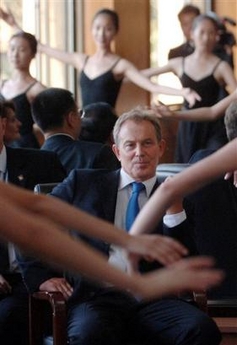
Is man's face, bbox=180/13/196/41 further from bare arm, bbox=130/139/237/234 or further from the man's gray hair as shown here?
bare arm, bbox=130/139/237/234

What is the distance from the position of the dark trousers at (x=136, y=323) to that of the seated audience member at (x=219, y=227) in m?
0.38

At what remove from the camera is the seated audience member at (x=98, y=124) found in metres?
5.76

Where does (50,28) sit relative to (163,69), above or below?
above

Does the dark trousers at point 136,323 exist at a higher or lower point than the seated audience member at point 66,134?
lower

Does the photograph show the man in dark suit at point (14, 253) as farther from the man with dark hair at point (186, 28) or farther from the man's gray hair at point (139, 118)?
the man with dark hair at point (186, 28)

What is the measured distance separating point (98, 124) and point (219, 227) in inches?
60.8

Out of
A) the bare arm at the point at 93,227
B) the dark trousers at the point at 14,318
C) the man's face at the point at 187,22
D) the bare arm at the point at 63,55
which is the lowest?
the dark trousers at the point at 14,318

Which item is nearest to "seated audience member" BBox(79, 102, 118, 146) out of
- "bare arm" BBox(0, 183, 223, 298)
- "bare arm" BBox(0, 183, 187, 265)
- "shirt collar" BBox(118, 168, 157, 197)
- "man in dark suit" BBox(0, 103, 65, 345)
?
"man in dark suit" BBox(0, 103, 65, 345)

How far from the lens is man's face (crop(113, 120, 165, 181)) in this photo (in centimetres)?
422

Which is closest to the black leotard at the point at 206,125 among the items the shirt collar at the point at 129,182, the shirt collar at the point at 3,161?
the shirt collar at the point at 3,161

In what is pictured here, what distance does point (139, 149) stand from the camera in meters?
4.26

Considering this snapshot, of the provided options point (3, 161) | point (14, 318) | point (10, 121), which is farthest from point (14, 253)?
point (10, 121)

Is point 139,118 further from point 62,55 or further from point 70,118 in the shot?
point 62,55

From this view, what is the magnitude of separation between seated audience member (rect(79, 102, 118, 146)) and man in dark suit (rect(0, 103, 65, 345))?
972mm
